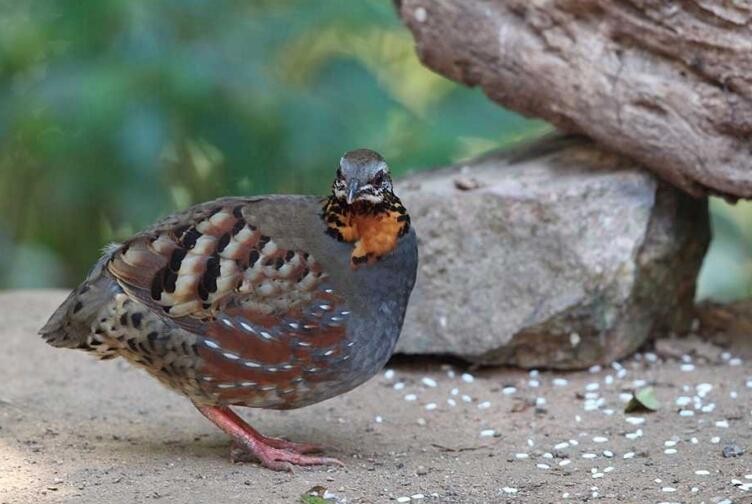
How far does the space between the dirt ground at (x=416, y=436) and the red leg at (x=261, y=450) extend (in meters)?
0.05

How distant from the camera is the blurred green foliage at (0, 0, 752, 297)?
284 inches

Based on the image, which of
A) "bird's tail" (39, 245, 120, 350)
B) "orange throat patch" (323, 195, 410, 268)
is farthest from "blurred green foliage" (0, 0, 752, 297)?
"orange throat patch" (323, 195, 410, 268)

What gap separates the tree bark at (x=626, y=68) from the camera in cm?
526

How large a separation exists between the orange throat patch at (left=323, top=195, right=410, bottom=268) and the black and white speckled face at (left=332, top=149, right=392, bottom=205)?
5cm

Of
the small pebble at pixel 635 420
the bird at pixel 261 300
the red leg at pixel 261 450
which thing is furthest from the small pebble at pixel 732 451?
the red leg at pixel 261 450

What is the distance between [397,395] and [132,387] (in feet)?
4.22

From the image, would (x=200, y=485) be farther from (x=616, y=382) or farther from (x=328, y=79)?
(x=328, y=79)

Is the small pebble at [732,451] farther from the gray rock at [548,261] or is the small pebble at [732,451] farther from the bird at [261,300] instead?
the bird at [261,300]

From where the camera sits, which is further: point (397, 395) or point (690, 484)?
point (397, 395)

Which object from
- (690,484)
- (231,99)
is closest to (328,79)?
(231,99)

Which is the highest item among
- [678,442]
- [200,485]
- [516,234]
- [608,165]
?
[608,165]

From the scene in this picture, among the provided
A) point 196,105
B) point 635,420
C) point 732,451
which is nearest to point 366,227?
point 635,420

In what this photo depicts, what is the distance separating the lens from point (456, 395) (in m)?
5.71

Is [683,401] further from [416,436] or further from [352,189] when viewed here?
[352,189]
